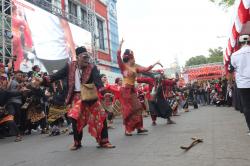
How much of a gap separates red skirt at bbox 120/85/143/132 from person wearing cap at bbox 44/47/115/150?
2.03 m

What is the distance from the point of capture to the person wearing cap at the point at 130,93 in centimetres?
884

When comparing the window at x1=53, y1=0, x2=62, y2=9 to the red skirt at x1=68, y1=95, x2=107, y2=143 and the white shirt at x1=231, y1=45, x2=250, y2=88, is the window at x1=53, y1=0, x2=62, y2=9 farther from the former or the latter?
the white shirt at x1=231, y1=45, x2=250, y2=88

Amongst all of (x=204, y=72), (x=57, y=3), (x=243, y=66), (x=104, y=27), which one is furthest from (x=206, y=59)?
(x=243, y=66)

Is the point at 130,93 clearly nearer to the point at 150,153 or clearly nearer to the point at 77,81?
the point at 77,81

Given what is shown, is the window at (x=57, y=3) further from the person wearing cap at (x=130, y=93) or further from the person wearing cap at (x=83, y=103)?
the person wearing cap at (x=83, y=103)

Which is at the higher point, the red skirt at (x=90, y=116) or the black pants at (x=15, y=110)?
the black pants at (x=15, y=110)

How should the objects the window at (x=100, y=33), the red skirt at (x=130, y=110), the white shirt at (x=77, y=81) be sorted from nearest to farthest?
the white shirt at (x=77, y=81), the red skirt at (x=130, y=110), the window at (x=100, y=33)

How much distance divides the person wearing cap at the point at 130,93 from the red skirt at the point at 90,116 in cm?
207

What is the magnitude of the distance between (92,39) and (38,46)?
24.1ft

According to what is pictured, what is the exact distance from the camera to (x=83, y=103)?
6.84 meters

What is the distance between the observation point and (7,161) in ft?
19.8

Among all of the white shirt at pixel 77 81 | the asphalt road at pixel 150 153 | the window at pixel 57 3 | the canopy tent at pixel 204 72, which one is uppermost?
the window at pixel 57 3

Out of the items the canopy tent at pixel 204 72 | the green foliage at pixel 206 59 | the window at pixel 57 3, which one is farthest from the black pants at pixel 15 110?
the green foliage at pixel 206 59

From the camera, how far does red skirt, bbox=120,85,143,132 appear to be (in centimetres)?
882
